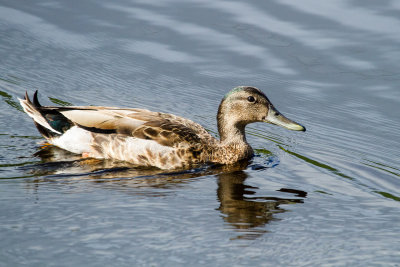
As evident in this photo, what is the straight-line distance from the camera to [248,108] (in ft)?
33.6

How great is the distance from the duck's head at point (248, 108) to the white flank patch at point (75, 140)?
1840mm

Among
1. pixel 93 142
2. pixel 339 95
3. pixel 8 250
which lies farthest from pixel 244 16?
pixel 8 250

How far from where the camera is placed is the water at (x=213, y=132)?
274 inches

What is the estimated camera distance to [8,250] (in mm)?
6543

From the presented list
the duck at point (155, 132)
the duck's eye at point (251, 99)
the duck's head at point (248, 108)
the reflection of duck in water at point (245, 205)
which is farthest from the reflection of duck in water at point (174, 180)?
the duck's eye at point (251, 99)

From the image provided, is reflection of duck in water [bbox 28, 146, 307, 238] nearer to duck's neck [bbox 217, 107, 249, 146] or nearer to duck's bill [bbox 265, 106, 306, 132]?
duck's neck [bbox 217, 107, 249, 146]

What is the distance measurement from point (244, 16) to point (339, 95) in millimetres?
3123

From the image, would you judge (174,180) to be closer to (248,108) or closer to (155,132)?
(155,132)

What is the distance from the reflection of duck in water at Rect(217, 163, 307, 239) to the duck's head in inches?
43.4

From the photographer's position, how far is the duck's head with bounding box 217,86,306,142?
10180 millimetres

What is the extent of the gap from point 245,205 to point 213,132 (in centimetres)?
314

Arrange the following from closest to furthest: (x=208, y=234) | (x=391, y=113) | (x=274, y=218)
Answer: (x=208, y=234) < (x=274, y=218) < (x=391, y=113)

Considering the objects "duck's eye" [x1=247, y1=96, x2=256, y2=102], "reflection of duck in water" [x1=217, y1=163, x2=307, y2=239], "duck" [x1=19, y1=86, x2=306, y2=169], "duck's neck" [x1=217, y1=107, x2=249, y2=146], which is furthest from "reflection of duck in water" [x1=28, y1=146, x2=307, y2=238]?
"duck's eye" [x1=247, y1=96, x2=256, y2=102]

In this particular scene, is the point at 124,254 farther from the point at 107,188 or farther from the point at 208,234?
the point at 107,188
